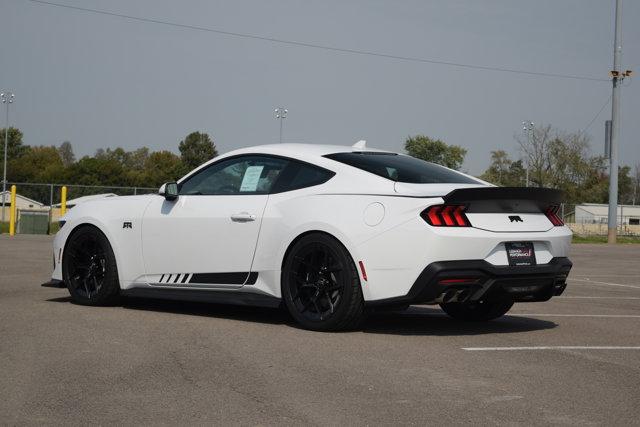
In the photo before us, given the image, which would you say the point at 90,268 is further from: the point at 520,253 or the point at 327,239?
the point at 520,253

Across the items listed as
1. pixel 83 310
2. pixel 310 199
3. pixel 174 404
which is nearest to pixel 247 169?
pixel 310 199

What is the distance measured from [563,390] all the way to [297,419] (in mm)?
1582

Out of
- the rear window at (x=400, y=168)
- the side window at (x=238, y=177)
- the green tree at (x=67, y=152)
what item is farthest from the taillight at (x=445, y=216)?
the green tree at (x=67, y=152)

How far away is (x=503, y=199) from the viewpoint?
22.4ft

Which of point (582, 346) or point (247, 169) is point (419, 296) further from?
point (247, 169)

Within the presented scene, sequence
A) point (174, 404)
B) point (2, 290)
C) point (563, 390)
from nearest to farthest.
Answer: point (174, 404) → point (563, 390) → point (2, 290)

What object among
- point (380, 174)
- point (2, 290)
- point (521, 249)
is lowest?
point (2, 290)

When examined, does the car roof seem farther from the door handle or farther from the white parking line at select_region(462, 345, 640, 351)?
the white parking line at select_region(462, 345, 640, 351)

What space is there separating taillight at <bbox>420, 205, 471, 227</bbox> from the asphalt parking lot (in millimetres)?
854

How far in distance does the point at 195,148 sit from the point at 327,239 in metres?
108

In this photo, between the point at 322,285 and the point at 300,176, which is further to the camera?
the point at 300,176

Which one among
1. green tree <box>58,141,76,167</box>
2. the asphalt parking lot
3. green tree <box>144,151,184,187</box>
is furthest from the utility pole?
green tree <box>58,141,76,167</box>

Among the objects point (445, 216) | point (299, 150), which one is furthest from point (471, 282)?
point (299, 150)

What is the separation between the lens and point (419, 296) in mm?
6508
